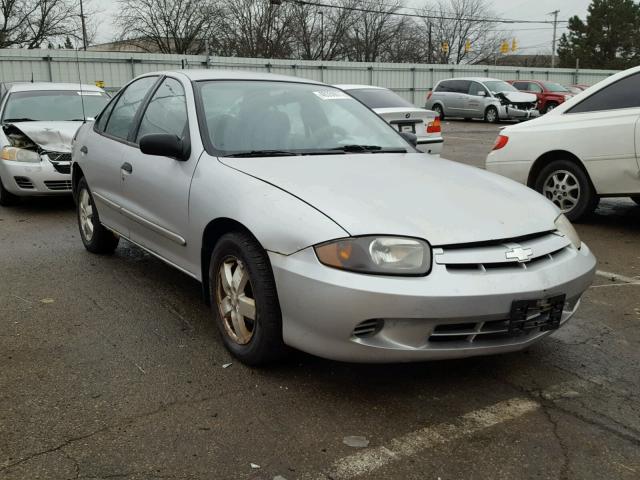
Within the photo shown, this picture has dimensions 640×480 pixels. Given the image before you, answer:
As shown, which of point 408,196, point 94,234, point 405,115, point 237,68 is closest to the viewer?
point 408,196

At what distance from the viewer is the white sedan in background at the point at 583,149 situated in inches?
238

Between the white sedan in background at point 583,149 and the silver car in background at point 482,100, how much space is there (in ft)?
56.9

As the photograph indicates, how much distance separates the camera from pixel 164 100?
4.41 metres

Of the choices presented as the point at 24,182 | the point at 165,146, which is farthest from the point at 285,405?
the point at 24,182

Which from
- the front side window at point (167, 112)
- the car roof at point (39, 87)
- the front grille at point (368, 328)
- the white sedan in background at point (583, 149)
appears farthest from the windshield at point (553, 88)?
the front grille at point (368, 328)

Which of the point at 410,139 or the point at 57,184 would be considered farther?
the point at 57,184

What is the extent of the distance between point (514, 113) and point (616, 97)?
17.9m

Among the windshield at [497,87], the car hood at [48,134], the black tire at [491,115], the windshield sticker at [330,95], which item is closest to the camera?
the windshield sticker at [330,95]

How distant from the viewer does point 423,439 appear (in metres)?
2.62

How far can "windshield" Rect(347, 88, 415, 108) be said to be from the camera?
10.1 metres

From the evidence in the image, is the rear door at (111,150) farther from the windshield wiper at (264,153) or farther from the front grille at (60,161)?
the front grille at (60,161)

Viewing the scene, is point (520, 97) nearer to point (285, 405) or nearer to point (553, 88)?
point (553, 88)

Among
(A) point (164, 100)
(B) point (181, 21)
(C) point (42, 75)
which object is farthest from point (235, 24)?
(A) point (164, 100)

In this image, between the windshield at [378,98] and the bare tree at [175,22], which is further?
the bare tree at [175,22]
